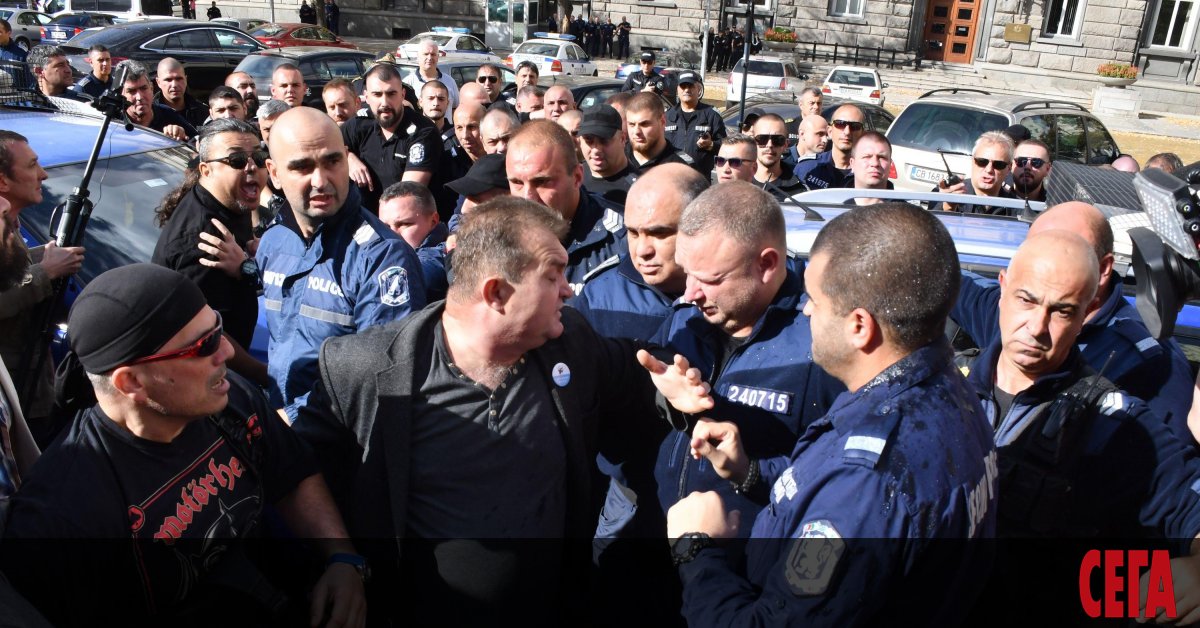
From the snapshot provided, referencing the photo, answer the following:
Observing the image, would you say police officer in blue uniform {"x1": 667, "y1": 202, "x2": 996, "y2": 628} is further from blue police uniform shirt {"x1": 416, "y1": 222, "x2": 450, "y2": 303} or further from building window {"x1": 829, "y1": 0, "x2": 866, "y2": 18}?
building window {"x1": 829, "y1": 0, "x2": 866, "y2": 18}

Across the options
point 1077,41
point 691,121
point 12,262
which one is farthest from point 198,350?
point 1077,41

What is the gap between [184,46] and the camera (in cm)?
1703

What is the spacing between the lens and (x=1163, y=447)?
7.34 feet

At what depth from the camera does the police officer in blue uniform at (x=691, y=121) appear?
8398 millimetres

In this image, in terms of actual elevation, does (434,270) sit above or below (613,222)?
below

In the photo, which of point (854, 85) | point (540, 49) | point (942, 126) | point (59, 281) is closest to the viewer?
point (59, 281)

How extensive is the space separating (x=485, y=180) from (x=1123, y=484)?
3.04 m

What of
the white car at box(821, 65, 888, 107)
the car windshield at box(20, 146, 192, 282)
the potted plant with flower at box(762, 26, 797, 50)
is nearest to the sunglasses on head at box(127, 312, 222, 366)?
the car windshield at box(20, 146, 192, 282)

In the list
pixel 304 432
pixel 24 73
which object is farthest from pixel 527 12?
pixel 304 432

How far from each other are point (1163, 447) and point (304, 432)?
7.62ft

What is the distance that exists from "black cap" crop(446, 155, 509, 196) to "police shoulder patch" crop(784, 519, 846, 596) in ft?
9.64

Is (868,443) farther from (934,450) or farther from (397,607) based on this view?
(397,607)

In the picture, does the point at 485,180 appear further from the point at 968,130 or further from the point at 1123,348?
the point at 968,130

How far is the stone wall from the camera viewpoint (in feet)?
91.8
